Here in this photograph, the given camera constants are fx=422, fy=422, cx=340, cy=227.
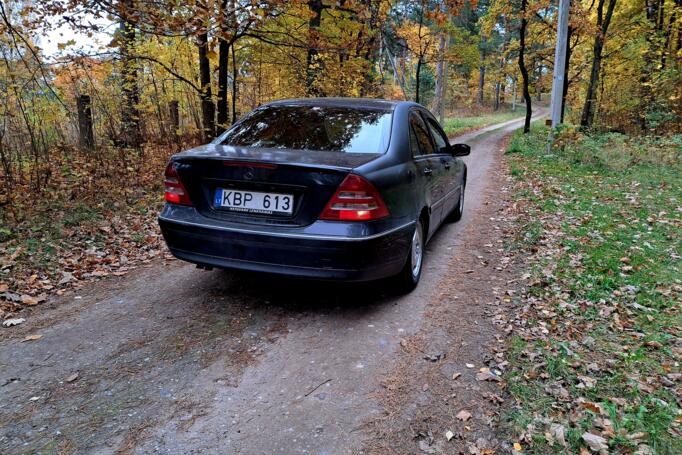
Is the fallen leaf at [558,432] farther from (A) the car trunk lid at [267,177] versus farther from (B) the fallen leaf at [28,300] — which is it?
(B) the fallen leaf at [28,300]

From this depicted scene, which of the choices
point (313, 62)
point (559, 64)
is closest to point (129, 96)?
point (313, 62)

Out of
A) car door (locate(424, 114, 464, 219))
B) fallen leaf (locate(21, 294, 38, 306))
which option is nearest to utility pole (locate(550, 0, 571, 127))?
car door (locate(424, 114, 464, 219))

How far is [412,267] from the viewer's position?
12.7 ft

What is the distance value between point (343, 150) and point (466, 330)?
1726 millimetres

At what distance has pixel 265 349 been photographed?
9.73ft

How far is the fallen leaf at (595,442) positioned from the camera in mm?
2096

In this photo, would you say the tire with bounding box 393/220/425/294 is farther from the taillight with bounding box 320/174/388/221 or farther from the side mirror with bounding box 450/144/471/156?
the side mirror with bounding box 450/144/471/156

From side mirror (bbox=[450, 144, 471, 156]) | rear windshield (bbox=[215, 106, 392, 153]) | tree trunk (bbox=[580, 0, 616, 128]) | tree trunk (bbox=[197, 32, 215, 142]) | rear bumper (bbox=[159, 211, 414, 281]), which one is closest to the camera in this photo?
rear bumper (bbox=[159, 211, 414, 281])

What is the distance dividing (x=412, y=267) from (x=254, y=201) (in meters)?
1.60

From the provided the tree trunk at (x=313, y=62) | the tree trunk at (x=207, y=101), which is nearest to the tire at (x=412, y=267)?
the tree trunk at (x=207, y=101)

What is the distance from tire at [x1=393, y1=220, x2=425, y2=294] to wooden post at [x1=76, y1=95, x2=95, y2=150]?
7.09 metres

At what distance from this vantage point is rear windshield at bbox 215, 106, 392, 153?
11.5 ft

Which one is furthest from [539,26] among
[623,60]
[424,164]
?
[424,164]

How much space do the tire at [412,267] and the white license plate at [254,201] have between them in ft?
3.89
